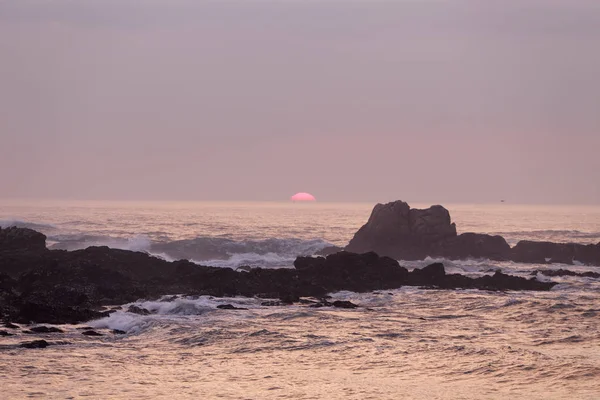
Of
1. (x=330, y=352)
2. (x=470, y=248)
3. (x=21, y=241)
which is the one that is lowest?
(x=330, y=352)

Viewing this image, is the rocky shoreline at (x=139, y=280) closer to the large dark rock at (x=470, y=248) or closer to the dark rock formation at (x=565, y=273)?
the dark rock formation at (x=565, y=273)

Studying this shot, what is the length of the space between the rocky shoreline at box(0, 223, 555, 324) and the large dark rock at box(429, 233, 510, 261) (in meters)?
18.0

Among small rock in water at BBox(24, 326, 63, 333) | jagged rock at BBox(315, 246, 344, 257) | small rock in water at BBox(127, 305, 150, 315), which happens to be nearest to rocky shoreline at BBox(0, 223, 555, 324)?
small rock in water at BBox(127, 305, 150, 315)

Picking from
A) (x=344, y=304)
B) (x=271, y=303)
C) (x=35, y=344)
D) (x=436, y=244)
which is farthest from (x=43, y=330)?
(x=436, y=244)

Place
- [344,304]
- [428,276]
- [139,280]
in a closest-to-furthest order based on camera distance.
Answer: [344,304], [139,280], [428,276]

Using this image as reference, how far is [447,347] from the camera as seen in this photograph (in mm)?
23359

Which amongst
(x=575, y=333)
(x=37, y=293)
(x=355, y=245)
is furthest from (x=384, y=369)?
(x=355, y=245)

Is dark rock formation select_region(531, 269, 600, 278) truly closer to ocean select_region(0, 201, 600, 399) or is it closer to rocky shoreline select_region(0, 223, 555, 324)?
rocky shoreline select_region(0, 223, 555, 324)

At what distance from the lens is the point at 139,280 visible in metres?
38.1

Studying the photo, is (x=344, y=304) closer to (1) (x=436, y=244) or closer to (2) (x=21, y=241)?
(2) (x=21, y=241)

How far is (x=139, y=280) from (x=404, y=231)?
3154 cm

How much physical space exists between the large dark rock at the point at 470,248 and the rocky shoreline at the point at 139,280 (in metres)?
18.0

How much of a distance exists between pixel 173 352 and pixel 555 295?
2303cm

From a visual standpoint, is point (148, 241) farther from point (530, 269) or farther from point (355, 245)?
point (530, 269)
